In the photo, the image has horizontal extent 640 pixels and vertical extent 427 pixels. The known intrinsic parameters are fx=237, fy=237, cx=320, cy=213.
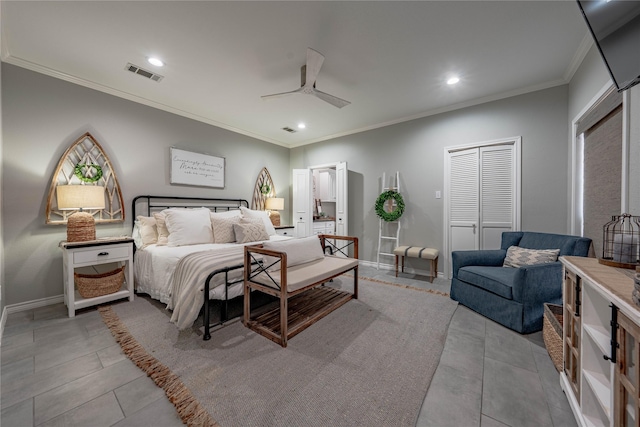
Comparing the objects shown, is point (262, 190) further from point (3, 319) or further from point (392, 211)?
point (3, 319)

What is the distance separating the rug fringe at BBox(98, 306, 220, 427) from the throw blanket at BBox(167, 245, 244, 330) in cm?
33

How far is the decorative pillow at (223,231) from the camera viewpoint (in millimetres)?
3303

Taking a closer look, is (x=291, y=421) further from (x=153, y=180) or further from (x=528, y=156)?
(x=528, y=156)

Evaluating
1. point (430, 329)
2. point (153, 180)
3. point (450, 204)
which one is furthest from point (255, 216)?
point (450, 204)

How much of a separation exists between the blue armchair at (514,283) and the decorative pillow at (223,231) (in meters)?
2.95

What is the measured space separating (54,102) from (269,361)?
12.1 feet

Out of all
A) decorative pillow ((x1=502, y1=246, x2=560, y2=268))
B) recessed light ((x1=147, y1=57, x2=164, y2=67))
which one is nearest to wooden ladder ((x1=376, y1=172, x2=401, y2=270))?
decorative pillow ((x1=502, y1=246, x2=560, y2=268))

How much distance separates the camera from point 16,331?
2098 mm

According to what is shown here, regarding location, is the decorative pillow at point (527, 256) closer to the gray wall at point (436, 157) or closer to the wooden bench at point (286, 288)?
the gray wall at point (436, 157)

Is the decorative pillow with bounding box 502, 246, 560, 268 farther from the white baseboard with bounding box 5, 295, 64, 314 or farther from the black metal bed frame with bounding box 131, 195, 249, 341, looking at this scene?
the white baseboard with bounding box 5, 295, 64, 314

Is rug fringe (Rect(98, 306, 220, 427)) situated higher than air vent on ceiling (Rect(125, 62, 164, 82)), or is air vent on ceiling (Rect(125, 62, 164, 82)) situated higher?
air vent on ceiling (Rect(125, 62, 164, 82))

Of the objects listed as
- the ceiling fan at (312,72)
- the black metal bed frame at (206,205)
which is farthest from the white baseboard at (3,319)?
the ceiling fan at (312,72)

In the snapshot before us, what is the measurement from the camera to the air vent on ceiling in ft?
8.64

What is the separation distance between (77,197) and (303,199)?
3462 mm
